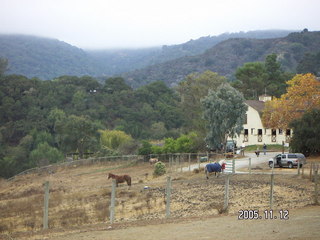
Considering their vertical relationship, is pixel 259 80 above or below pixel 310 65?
below

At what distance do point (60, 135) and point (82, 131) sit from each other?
17.4 ft

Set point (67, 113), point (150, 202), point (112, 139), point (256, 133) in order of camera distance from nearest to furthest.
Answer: point (150, 202), point (256, 133), point (112, 139), point (67, 113)

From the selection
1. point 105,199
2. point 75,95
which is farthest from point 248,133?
point 75,95

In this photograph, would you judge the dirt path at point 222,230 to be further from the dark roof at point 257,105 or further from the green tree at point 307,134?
the dark roof at point 257,105

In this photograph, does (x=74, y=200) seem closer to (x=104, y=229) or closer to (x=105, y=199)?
(x=105, y=199)

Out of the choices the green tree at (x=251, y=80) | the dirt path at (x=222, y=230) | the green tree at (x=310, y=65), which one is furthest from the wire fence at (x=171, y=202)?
the green tree at (x=310, y=65)

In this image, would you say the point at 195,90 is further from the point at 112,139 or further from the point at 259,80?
the point at 259,80

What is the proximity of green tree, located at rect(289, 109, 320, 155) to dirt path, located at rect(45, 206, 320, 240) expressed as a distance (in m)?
32.1

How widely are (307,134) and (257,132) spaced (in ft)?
60.2

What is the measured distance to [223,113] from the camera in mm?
58125

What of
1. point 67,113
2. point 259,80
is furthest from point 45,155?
point 259,80

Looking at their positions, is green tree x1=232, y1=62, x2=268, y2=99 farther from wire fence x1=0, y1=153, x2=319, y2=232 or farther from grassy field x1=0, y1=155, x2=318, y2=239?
wire fence x1=0, y1=153, x2=319, y2=232

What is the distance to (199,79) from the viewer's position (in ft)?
290

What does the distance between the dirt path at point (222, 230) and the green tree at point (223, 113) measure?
4088 centimetres
